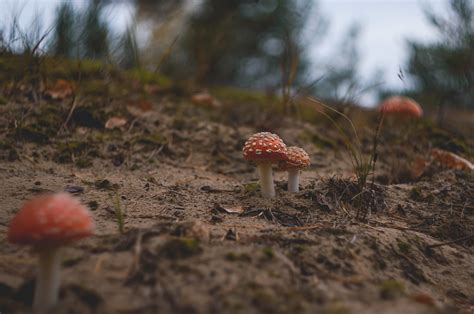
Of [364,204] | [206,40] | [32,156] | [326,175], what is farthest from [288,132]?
[206,40]

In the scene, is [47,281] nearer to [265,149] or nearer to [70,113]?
[265,149]

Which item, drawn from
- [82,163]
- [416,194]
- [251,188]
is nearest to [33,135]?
[82,163]

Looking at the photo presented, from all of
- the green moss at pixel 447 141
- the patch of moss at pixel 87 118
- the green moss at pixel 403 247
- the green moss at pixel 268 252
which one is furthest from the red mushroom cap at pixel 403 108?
the green moss at pixel 268 252

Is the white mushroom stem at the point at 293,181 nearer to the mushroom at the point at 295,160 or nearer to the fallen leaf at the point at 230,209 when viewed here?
the mushroom at the point at 295,160

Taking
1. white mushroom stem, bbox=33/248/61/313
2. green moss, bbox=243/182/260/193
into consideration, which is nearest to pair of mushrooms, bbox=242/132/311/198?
green moss, bbox=243/182/260/193

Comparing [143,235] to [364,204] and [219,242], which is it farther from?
[364,204]

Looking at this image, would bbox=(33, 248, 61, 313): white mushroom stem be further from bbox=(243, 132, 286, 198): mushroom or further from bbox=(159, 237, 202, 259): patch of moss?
bbox=(243, 132, 286, 198): mushroom
